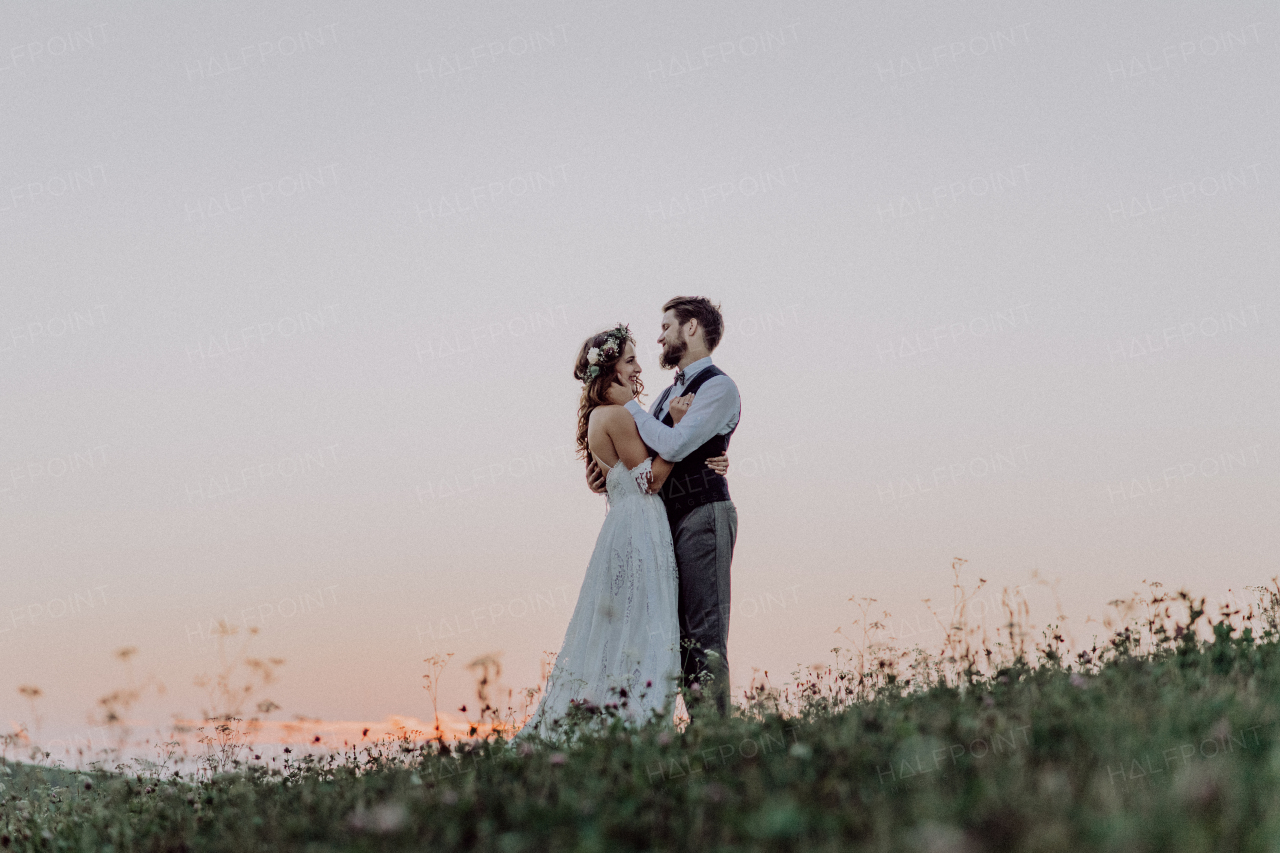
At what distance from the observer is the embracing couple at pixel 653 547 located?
8.67 meters

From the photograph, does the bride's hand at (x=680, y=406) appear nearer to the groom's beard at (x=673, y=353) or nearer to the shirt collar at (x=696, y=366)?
the shirt collar at (x=696, y=366)

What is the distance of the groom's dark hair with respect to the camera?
9.33 metres

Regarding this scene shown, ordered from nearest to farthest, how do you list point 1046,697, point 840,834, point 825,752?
point 840,834 → point 825,752 → point 1046,697

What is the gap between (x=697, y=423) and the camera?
341 inches

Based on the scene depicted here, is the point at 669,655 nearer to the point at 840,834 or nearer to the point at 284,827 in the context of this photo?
the point at 284,827

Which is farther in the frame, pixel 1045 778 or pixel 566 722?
pixel 566 722

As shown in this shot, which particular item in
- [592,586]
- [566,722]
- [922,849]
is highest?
[592,586]

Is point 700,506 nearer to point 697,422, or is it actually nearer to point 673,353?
point 697,422

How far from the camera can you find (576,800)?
4480 mm

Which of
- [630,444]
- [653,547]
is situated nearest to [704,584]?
[653,547]

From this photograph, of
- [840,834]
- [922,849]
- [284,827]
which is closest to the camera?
[922,849]

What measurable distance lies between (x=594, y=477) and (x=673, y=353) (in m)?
1.35

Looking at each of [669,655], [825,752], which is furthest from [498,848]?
[669,655]

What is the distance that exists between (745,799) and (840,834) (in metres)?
0.58
